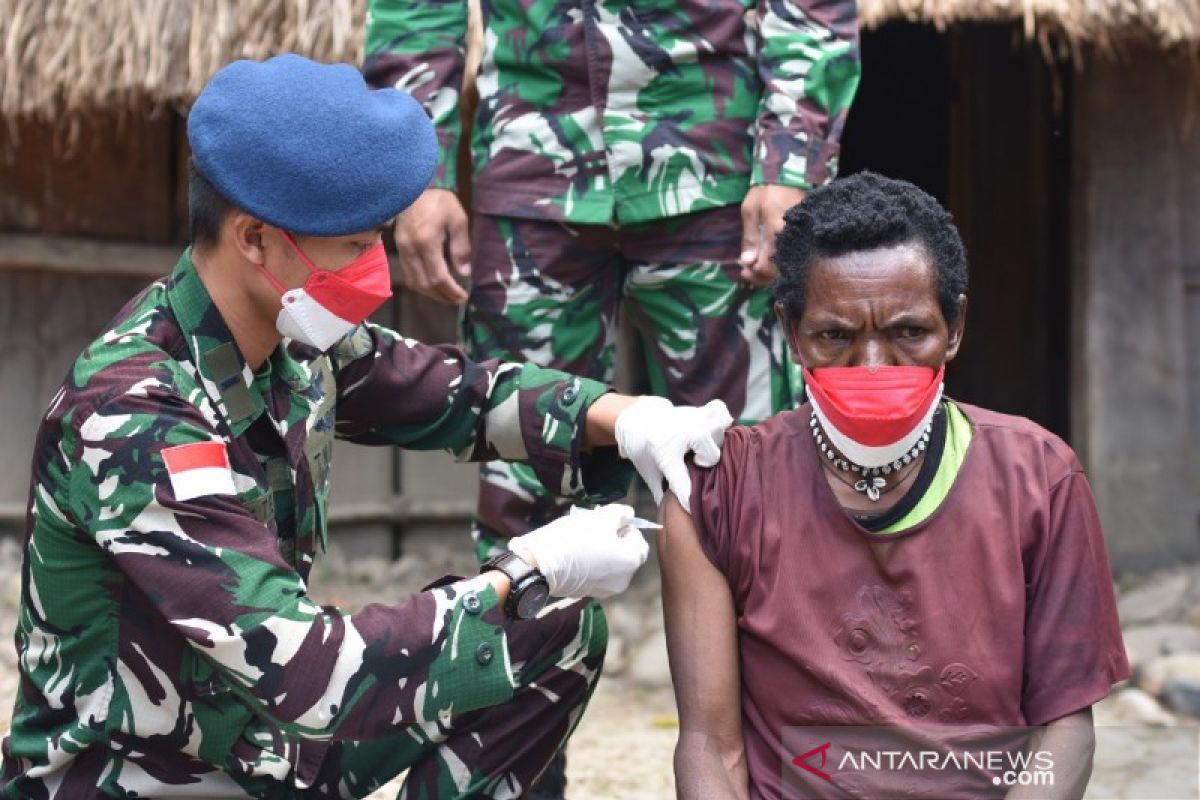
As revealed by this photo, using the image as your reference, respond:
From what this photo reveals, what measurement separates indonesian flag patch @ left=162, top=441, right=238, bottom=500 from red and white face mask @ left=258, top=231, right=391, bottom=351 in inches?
9.3

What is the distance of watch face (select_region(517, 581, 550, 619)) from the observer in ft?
7.49

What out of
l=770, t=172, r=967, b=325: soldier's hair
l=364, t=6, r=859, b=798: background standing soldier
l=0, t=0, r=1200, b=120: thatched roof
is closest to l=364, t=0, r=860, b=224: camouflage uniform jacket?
l=364, t=6, r=859, b=798: background standing soldier

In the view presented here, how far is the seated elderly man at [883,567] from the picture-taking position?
2418 mm

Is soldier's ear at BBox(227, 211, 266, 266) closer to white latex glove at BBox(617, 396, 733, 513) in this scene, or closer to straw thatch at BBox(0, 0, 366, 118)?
white latex glove at BBox(617, 396, 733, 513)

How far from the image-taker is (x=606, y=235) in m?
3.23

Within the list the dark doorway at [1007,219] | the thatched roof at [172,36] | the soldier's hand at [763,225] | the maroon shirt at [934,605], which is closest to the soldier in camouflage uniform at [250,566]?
the maroon shirt at [934,605]

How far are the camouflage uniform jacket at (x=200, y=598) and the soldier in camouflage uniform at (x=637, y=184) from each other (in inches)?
19.2

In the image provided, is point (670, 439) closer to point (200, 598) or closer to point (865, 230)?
point (865, 230)

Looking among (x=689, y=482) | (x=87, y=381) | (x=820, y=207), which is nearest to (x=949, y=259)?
(x=820, y=207)

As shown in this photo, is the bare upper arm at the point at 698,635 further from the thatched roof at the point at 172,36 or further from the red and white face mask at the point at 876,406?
the thatched roof at the point at 172,36

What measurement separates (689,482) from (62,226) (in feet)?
11.4

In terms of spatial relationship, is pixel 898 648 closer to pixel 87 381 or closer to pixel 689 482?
pixel 689 482

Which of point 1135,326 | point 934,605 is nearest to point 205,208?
point 934,605

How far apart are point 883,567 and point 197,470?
40.9 inches
